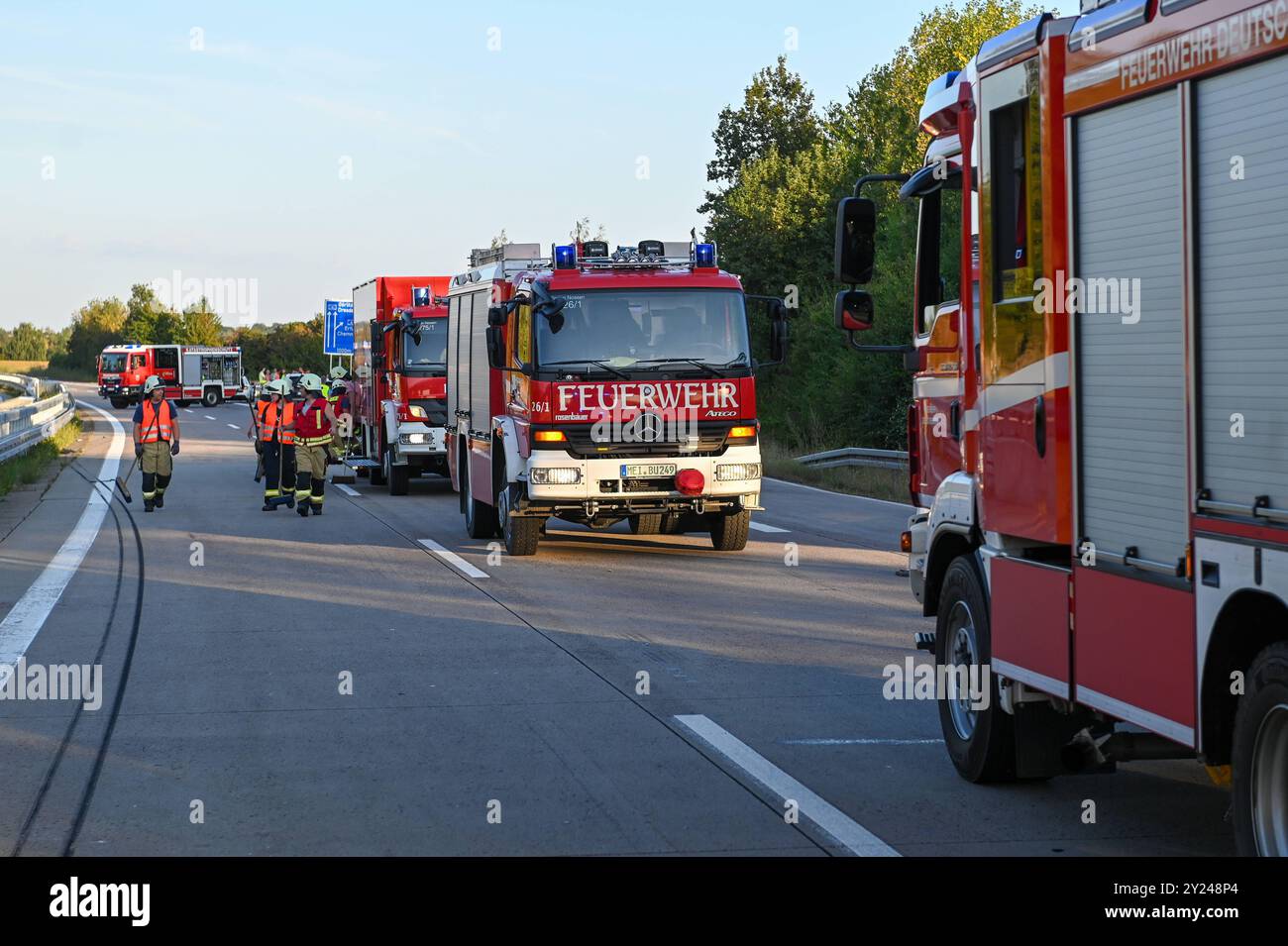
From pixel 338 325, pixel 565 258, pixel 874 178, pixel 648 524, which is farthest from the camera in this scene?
pixel 338 325

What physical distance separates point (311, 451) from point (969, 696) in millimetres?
14837

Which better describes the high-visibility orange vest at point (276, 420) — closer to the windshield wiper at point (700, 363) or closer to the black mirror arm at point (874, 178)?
the windshield wiper at point (700, 363)

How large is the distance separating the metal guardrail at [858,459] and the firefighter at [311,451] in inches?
327

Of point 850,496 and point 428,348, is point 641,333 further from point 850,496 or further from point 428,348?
point 428,348

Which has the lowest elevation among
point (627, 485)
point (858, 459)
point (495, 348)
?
point (858, 459)

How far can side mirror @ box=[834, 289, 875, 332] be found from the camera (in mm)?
8117

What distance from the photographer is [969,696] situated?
7031 millimetres

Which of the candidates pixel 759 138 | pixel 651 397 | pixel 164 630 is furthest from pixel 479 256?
pixel 759 138

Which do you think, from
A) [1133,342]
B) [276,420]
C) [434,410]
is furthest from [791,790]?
[434,410]

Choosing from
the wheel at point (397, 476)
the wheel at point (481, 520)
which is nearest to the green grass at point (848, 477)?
the wheel at point (397, 476)

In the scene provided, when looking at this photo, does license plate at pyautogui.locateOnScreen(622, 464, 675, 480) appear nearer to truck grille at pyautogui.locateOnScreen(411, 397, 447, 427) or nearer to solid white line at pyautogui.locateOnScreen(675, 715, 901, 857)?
solid white line at pyautogui.locateOnScreen(675, 715, 901, 857)

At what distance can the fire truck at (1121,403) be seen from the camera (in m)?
4.69

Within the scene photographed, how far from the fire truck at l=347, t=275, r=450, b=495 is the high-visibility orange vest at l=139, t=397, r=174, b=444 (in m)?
4.15

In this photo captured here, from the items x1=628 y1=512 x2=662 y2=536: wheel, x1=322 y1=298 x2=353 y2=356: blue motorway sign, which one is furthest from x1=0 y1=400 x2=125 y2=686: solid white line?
x1=322 y1=298 x2=353 y2=356: blue motorway sign
